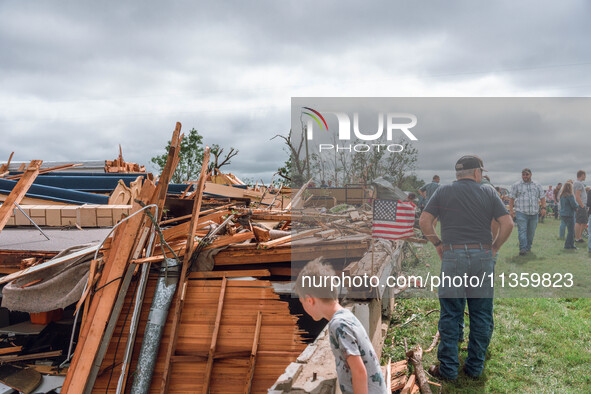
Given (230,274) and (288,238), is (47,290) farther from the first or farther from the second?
(288,238)

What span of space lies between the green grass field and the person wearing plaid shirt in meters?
0.18

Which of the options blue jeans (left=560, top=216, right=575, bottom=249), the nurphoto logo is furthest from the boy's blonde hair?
A: blue jeans (left=560, top=216, right=575, bottom=249)

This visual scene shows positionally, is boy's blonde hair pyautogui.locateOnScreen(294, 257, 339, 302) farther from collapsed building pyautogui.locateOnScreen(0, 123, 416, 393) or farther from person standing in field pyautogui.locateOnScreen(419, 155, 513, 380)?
person standing in field pyautogui.locateOnScreen(419, 155, 513, 380)

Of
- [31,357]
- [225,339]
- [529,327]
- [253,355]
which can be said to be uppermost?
[225,339]

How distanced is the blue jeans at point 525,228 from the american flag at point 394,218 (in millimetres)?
1945

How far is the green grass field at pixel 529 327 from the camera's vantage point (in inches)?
187

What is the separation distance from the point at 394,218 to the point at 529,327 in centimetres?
308

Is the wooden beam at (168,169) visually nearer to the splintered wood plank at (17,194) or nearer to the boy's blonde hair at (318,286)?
the splintered wood plank at (17,194)

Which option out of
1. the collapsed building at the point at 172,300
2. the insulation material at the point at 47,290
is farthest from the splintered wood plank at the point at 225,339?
the insulation material at the point at 47,290

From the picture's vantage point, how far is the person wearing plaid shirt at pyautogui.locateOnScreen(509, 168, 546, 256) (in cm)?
603

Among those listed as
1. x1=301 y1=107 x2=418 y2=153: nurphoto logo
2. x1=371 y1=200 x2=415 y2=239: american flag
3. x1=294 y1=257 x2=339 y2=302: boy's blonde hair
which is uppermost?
x1=301 y1=107 x2=418 y2=153: nurphoto logo

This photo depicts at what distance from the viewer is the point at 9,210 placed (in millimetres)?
5750

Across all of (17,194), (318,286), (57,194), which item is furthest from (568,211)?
(57,194)

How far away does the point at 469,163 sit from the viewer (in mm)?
4613
